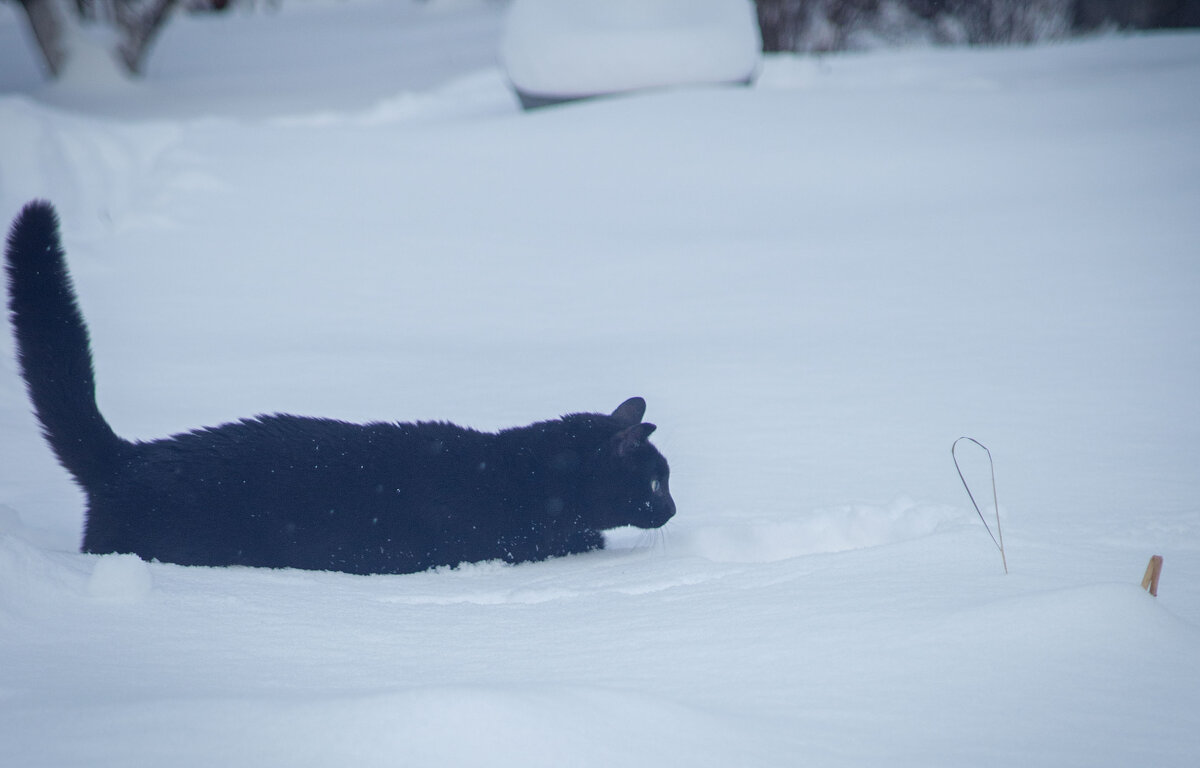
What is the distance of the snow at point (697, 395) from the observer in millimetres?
1349

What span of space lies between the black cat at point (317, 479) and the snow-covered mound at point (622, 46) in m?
5.37

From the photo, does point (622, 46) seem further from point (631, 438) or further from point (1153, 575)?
point (1153, 575)

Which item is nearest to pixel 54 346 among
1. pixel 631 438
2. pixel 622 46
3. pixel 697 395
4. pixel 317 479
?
pixel 317 479

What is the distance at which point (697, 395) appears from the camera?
12.6 ft

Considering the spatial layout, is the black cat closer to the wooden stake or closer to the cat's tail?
the cat's tail

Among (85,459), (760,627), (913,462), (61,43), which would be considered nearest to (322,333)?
(85,459)

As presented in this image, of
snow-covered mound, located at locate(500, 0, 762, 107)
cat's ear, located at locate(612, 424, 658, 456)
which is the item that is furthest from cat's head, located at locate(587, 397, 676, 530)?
snow-covered mound, located at locate(500, 0, 762, 107)

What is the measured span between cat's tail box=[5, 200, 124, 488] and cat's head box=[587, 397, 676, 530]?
4.47ft

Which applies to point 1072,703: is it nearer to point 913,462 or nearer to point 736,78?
point 913,462

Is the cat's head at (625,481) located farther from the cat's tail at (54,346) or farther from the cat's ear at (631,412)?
the cat's tail at (54,346)

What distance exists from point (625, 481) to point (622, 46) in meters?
5.56

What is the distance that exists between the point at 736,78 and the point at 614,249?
353cm

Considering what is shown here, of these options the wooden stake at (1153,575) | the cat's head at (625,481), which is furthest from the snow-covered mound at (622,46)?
the wooden stake at (1153,575)

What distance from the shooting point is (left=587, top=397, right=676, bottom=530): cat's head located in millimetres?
2979
